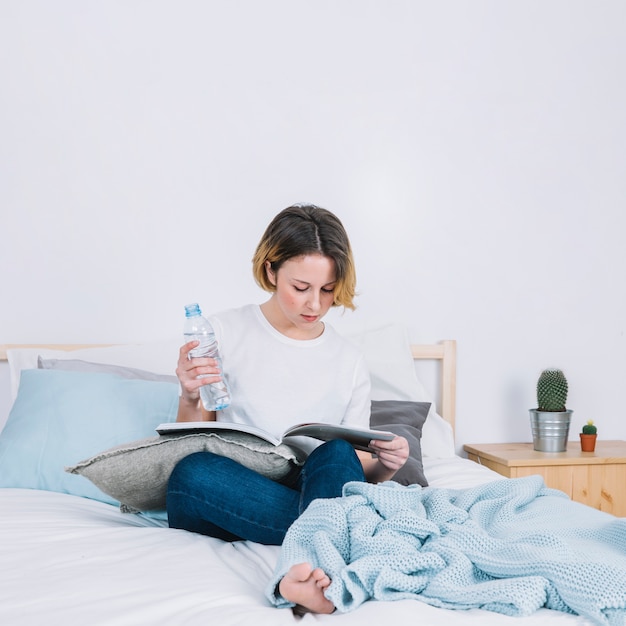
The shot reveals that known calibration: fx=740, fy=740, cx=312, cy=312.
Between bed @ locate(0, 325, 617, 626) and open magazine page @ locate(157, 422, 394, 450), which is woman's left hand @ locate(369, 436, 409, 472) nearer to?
open magazine page @ locate(157, 422, 394, 450)

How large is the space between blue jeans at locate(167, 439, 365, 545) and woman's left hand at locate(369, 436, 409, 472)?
0.10m

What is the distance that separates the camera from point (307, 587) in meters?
0.96

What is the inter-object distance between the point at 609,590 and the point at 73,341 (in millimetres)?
1802

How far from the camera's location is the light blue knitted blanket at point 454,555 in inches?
36.7

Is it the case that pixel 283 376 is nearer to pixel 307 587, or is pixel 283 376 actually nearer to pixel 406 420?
pixel 406 420

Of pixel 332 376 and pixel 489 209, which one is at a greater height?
pixel 489 209

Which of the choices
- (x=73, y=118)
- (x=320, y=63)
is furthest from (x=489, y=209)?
(x=73, y=118)

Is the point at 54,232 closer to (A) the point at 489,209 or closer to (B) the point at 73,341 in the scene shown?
(B) the point at 73,341

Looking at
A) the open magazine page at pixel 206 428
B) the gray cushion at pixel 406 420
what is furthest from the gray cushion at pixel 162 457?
the gray cushion at pixel 406 420

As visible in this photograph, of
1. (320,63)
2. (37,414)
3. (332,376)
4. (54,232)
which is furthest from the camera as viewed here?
(320,63)

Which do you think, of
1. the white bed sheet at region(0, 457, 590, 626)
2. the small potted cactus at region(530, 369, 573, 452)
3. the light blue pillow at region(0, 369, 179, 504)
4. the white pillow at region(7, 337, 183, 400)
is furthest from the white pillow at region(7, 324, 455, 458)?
the white bed sheet at region(0, 457, 590, 626)

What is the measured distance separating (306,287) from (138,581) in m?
0.72

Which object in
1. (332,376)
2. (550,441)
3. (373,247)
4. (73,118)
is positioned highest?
(73,118)

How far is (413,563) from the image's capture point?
99cm
